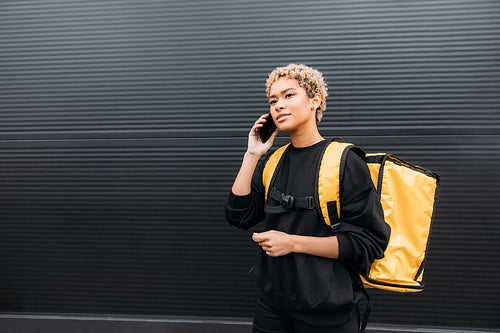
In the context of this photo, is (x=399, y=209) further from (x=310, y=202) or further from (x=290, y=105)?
(x=290, y=105)

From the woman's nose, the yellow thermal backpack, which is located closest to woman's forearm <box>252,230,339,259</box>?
the yellow thermal backpack

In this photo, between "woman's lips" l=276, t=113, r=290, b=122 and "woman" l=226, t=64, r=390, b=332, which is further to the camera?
"woman's lips" l=276, t=113, r=290, b=122

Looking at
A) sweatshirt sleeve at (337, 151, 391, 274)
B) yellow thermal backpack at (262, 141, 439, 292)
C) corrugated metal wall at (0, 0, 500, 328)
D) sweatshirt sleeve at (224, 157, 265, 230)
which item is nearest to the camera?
sweatshirt sleeve at (337, 151, 391, 274)

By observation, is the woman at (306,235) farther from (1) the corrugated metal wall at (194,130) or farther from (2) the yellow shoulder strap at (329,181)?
(1) the corrugated metal wall at (194,130)

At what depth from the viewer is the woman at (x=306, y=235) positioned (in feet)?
3.39

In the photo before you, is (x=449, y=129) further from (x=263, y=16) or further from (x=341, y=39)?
(x=263, y=16)

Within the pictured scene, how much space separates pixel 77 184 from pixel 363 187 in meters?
2.14

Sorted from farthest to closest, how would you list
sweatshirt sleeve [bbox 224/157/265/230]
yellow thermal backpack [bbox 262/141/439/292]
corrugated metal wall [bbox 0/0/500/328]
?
corrugated metal wall [bbox 0/0/500/328], sweatshirt sleeve [bbox 224/157/265/230], yellow thermal backpack [bbox 262/141/439/292]

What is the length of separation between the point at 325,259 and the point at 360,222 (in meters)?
0.20

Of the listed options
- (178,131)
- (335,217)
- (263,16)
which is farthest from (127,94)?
(335,217)

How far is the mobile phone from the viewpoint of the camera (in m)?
1.29

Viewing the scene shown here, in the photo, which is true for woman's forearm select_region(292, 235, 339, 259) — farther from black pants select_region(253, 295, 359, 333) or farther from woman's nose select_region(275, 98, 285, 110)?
woman's nose select_region(275, 98, 285, 110)

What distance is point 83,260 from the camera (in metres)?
2.15

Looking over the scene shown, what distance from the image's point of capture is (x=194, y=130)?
2.10 meters
